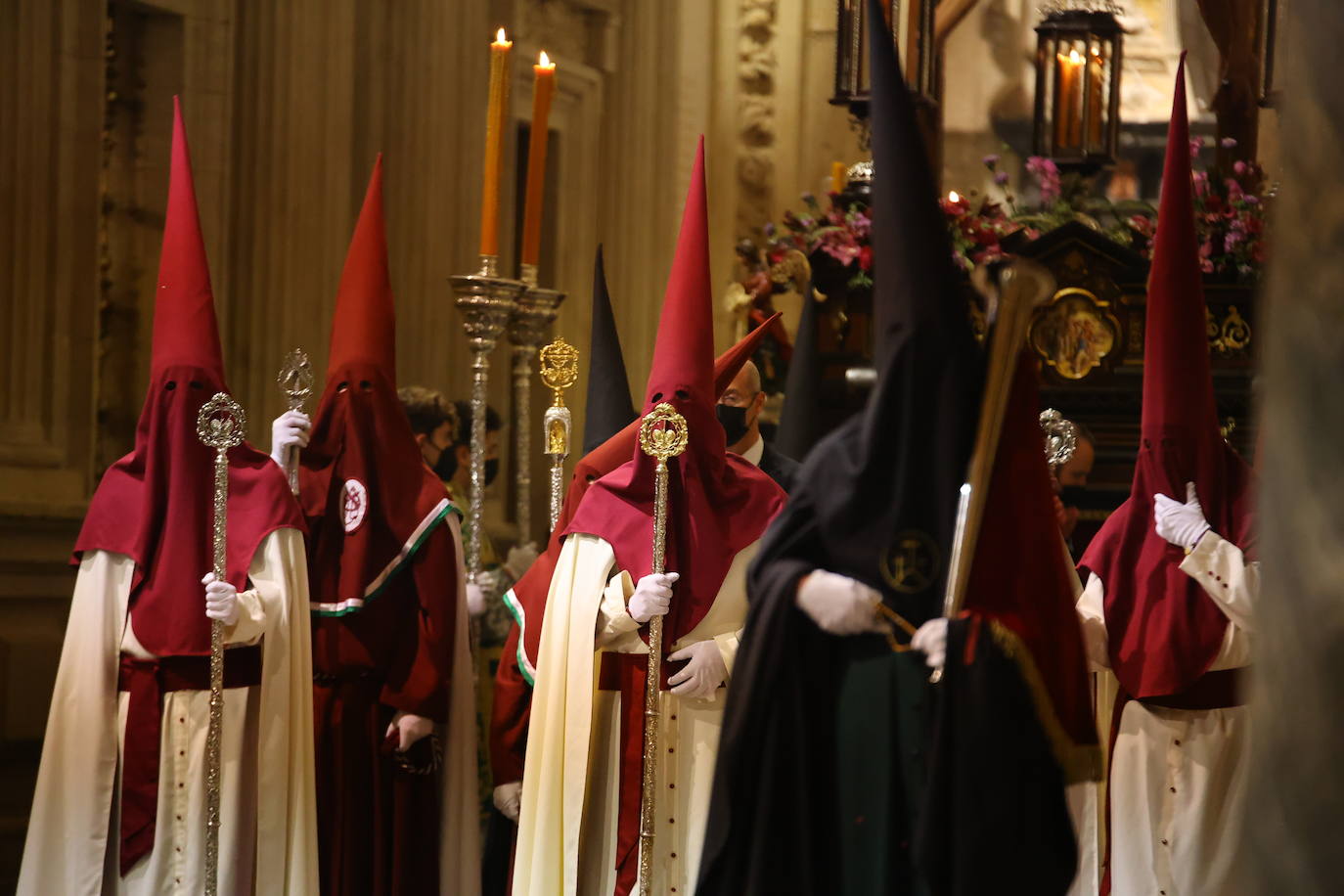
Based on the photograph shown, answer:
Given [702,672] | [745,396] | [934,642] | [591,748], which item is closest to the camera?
[934,642]

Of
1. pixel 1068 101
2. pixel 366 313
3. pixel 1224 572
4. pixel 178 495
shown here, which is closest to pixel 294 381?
pixel 366 313

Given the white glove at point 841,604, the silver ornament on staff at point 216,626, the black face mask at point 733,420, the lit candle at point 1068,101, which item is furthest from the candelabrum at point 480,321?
the lit candle at point 1068,101

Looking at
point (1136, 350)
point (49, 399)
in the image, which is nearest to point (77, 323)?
point (49, 399)

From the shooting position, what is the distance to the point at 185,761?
16.0 feet

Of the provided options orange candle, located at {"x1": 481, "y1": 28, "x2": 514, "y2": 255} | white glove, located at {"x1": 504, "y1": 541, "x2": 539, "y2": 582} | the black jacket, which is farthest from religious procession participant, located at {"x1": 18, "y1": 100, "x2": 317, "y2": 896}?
white glove, located at {"x1": 504, "y1": 541, "x2": 539, "y2": 582}

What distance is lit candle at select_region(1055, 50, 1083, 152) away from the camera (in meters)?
8.23

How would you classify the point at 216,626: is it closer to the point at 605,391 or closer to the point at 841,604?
the point at 605,391

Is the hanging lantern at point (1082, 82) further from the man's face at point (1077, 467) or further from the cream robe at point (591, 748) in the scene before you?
the cream robe at point (591, 748)

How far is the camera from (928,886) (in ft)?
9.82

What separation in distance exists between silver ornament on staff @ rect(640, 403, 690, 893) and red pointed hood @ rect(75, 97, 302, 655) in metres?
1.22

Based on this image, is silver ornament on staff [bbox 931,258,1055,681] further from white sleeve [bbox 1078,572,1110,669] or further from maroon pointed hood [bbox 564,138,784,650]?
white sleeve [bbox 1078,572,1110,669]

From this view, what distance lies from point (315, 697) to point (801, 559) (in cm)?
262

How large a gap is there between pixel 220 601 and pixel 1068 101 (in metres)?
5.33

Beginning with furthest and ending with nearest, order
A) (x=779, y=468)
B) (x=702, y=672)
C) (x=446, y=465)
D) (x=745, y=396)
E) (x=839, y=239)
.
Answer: (x=839, y=239) < (x=446, y=465) < (x=779, y=468) < (x=745, y=396) < (x=702, y=672)
